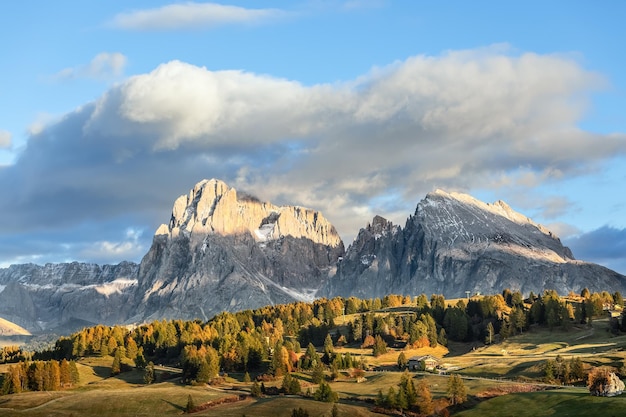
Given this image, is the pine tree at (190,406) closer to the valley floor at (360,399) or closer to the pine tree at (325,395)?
the valley floor at (360,399)

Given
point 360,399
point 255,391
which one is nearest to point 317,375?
point 255,391

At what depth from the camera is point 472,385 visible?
16262 centimetres

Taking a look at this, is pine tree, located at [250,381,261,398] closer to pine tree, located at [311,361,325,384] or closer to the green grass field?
pine tree, located at [311,361,325,384]

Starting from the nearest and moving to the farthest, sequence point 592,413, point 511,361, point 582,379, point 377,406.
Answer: point 592,413, point 377,406, point 582,379, point 511,361

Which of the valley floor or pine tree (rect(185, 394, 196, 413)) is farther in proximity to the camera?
pine tree (rect(185, 394, 196, 413))

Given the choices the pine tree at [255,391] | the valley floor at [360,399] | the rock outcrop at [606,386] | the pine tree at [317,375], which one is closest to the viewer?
the rock outcrop at [606,386]

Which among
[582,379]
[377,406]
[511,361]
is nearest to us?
[377,406]

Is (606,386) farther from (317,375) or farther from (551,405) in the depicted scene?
(317,375)

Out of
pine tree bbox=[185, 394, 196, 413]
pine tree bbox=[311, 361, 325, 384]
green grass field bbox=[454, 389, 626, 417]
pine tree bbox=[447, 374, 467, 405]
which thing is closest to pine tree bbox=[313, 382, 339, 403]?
pine tree bbox=[447, 374, 467, 405]

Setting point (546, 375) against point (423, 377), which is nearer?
point (546, 375)

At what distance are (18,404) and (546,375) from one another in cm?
11736

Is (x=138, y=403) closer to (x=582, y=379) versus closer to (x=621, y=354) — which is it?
(x=582, y=379)

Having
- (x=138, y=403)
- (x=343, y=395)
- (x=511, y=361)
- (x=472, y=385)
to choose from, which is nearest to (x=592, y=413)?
(x=472, y=385)

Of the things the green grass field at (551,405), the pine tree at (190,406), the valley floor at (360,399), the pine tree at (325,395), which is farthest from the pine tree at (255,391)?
the green grass field at (551,405)
